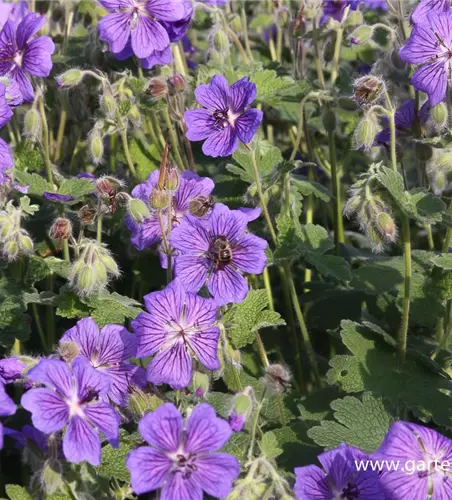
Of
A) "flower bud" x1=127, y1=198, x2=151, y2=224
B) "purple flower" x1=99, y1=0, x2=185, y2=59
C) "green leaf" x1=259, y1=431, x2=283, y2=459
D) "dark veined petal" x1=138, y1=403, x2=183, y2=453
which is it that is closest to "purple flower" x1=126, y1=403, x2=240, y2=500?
"dark veined petal" x1=138, y1=403, x2=183, y2=453

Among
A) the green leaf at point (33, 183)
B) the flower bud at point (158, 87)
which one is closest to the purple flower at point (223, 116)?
the flower bud at point (158, 87)

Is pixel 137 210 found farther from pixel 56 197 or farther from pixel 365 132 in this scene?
pixel 365 132

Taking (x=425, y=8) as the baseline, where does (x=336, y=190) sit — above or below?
below

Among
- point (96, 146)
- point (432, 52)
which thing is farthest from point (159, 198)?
point (432, 52)

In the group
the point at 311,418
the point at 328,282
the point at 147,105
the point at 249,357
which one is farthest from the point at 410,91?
the point at 311,418

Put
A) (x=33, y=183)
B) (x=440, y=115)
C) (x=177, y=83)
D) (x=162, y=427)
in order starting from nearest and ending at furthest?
(x=162, y=427)
(x=440, y=115)
(x=33, y=183)
(x=177, y=83)

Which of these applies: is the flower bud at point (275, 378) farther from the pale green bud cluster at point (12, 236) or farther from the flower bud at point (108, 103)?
the flower bud at point (108, 103)

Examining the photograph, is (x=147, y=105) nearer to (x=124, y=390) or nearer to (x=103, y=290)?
(x=103, y=290)
